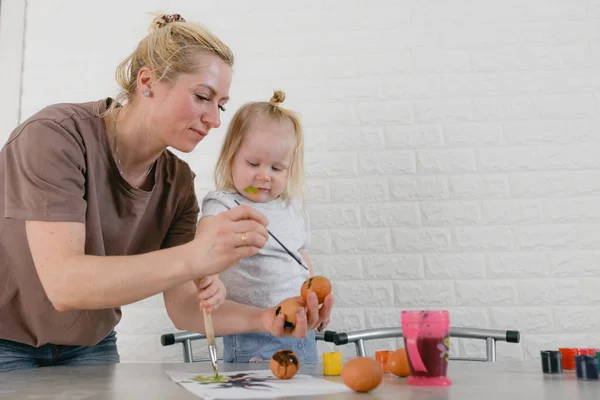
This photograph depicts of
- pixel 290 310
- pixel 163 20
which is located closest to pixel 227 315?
pixel 290 310

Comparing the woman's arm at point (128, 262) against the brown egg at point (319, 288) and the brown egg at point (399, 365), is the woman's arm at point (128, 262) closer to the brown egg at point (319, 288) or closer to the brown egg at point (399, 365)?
the brown egg at point (319, 288)

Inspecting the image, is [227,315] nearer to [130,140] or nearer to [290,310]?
[290,310]

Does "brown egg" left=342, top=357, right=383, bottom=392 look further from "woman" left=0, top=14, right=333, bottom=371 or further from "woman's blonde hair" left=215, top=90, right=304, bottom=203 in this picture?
"woman's blonde hair" left=215, top=90, right=304, bottom=203

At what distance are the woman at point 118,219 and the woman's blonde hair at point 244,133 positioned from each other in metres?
0.29

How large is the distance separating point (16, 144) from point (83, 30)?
4.47 ft

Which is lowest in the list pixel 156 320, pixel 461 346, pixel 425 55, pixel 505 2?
pixel 461 346

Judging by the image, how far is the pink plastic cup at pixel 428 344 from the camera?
0.90 metres

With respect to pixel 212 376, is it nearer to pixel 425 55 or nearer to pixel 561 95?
pixel 425 55

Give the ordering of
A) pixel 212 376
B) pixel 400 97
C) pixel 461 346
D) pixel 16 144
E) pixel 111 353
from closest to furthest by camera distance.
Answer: pixel 212 376 < pixel 16 144 < pixel 111 353 < pixel 461 346 < pixel 400 97

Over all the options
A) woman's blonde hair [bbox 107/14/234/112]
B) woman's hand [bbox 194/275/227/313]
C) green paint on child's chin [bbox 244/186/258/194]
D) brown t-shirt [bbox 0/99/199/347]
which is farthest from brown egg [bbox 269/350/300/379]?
green paint on child's chin [bbox 244/186/258/194]

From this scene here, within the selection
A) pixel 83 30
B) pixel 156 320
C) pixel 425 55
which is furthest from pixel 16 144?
pixel 425 55

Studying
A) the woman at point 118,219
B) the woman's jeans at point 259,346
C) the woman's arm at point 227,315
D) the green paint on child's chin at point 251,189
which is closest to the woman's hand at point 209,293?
the woman at point 118,219

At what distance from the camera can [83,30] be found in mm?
2445

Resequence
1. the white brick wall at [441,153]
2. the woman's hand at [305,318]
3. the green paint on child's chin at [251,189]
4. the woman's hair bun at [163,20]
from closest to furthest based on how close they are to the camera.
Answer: the woman's hand at [305,318], the woman's hair bun at [163,20], the green paint on child's chin at [251,189], the white brick wall at [441,153]
